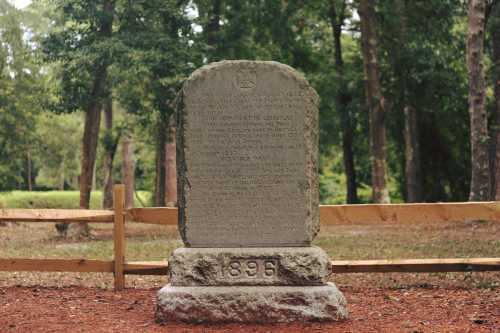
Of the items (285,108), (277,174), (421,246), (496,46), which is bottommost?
(421,246)

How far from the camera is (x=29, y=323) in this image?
24.3ft

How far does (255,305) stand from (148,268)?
2.61 m

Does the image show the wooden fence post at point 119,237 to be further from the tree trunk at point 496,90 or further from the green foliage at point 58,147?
the green foliage at point 58,147

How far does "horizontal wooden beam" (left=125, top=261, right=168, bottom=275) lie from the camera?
9328 millimetres

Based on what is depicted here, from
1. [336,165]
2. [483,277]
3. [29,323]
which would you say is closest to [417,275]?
[483,277]

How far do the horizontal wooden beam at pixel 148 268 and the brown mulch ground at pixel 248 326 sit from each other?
289mm

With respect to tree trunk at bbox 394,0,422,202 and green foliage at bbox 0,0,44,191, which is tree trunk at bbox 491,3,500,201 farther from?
green foliage at bbox 0,0,44,191

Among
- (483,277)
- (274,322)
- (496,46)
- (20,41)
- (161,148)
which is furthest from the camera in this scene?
(161,148)

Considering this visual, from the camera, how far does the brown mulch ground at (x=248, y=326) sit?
23.1 feet

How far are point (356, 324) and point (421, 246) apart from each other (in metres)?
8.38

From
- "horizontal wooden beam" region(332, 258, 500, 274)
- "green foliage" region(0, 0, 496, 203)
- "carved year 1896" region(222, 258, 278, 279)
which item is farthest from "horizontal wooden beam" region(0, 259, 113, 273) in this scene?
"green foliage" region(0, 0, 496, 203)

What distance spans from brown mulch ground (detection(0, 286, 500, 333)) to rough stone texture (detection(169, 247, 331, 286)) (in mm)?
484

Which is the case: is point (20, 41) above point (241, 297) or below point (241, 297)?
above

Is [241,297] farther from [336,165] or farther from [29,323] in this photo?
[336,165]
